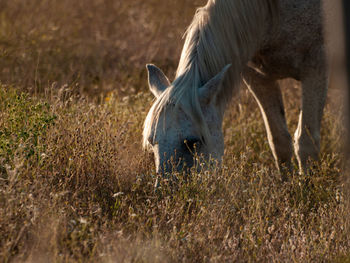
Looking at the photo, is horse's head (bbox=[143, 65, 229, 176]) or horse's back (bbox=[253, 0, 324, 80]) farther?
horse's back (bbox=[253, 0, 324, 80])

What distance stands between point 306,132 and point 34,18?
19.4 ft

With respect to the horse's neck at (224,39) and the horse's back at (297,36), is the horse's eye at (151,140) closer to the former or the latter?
the horse's neck at (224,39)

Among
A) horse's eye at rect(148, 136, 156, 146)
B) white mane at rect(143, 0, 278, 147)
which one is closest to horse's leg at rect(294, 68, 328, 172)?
white mane at rect(143, 0, 278, 147)

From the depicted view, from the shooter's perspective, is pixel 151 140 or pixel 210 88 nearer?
pixel 151 140

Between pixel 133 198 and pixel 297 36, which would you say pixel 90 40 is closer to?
pixel 297 36

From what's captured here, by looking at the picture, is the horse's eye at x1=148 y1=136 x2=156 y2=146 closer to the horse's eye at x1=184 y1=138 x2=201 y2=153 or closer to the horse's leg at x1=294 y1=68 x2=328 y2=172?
the horse's eye at x1=184 y1=138 x2=201 y2=153

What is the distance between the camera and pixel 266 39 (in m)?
4.26

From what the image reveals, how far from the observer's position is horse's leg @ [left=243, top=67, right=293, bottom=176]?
187 inches

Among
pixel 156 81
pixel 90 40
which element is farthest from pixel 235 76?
→ pixel 90 40

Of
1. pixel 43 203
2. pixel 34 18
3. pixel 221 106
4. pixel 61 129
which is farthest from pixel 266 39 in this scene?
pixel 34 18

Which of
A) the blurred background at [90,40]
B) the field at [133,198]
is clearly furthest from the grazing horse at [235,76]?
the blurred background at [90,40]

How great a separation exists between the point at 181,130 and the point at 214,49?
31.3 inches

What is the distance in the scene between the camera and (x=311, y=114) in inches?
173

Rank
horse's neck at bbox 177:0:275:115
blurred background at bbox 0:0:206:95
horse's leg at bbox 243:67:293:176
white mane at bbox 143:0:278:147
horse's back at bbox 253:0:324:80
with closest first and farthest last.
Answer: white mane at bbox 143:0:278:147
horse's neck at bbox 177:0:275:115
horse's back at bbox 253:0:324:80
horse's leg at bbox 243:67:293:176
blurred background at bbox 0:0:206:95
